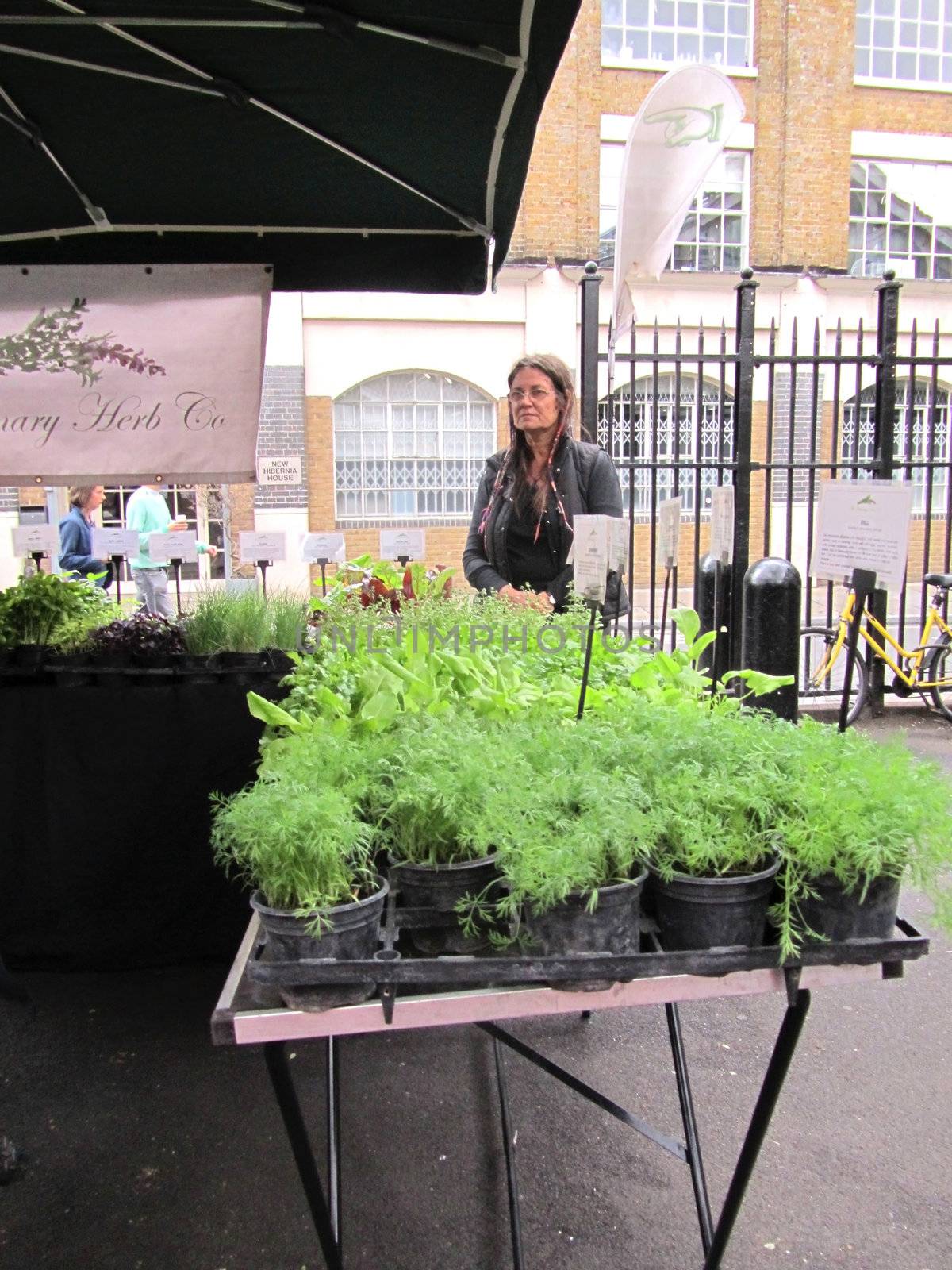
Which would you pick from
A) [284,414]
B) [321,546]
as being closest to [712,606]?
[321,546]

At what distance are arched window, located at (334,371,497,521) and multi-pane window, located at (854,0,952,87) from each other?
815cm

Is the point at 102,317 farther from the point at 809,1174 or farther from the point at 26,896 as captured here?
the point at 809,1174

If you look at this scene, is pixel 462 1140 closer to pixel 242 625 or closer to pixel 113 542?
pixel 242 625

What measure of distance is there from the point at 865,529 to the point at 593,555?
0.55 m

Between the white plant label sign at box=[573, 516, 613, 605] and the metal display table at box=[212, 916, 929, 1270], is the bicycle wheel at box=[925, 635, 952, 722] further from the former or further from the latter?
the metal display table at box=[212, 916, 929, 1270]

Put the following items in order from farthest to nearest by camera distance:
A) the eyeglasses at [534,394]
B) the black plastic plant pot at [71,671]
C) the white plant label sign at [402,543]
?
the white plant label sign at [402,543]
the eyeglasses at [534,394]
the black plastic plant pot at [71,671]

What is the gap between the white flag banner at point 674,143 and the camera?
3223 millimetres

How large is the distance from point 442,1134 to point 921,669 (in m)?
5.23

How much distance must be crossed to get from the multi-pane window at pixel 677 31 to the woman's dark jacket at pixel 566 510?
12.3 meters

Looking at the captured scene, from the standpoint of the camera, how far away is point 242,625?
267 cm

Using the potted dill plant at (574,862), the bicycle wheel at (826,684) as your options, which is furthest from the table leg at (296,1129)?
the bicycle wheel at (826,684)

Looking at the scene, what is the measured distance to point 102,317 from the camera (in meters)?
2.90

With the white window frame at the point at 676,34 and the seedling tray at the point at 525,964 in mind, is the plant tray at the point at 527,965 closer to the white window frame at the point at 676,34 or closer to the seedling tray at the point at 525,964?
the seedling tray at the point at 525,964

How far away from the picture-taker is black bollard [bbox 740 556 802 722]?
4.29m
